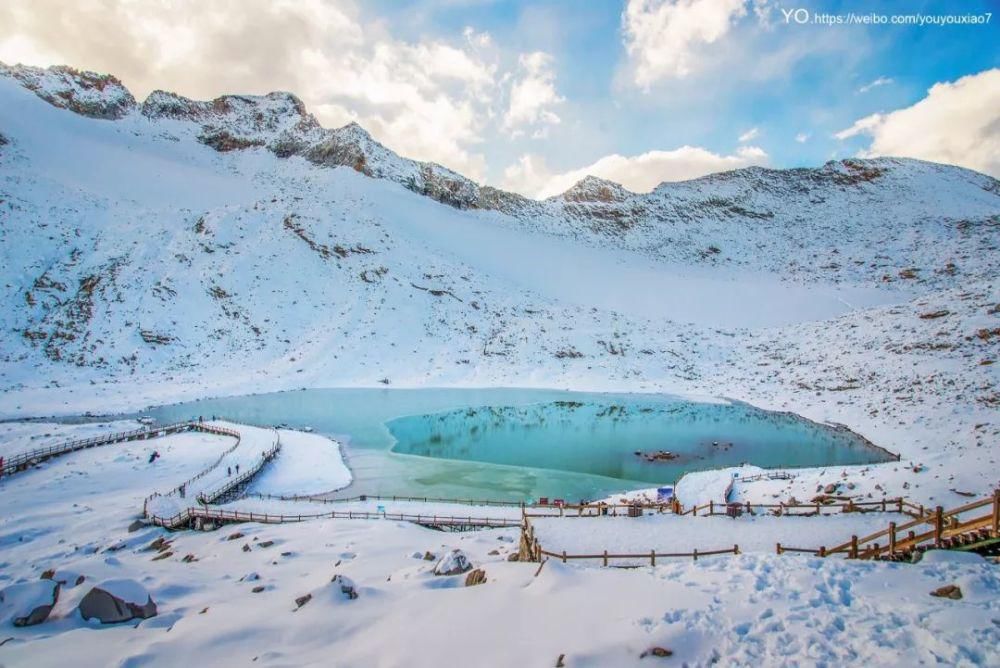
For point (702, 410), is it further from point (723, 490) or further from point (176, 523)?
point (176, 523)

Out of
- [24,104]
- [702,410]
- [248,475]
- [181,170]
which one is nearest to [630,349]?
[702,410]

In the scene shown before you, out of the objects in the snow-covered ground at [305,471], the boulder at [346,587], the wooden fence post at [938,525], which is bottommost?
the snow-covered ground at [305,471]

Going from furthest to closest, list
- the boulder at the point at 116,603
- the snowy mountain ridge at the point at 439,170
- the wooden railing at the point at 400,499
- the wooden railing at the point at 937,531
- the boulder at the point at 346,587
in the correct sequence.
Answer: the snowy mountain ridge at the point at 439,170 → the wooden railing at the point at 400,499 → the boulder at the point at 116,603 → the boulder at the point at 346,587 → the wooden railing at the point at 937,531

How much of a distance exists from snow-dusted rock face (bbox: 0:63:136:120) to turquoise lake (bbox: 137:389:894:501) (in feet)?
375

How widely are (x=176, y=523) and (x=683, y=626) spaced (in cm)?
2557

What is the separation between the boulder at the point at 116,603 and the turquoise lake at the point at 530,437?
1600 centimetres

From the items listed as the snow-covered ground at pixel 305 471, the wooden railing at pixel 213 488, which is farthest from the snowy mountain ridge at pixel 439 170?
the wooden railing at pixel 213 488

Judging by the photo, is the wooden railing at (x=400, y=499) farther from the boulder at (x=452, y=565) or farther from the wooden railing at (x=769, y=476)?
the wooden railing at (x=769, y=476)

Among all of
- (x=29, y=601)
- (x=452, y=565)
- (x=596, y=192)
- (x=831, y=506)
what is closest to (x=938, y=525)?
(x=831, y=506)

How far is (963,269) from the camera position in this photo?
311 ft

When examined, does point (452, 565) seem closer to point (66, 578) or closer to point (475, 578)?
point (475, 578)

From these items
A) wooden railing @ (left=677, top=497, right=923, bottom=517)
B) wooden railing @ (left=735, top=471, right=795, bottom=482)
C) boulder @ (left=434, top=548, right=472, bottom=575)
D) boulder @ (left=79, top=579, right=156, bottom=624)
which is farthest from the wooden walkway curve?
wooden railing @ (left=735, top=471, right=795, bottom=482)

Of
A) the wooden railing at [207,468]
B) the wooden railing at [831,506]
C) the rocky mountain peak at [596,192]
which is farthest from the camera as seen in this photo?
the rocky mountain peak at [596,192]

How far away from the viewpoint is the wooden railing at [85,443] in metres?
32.2
